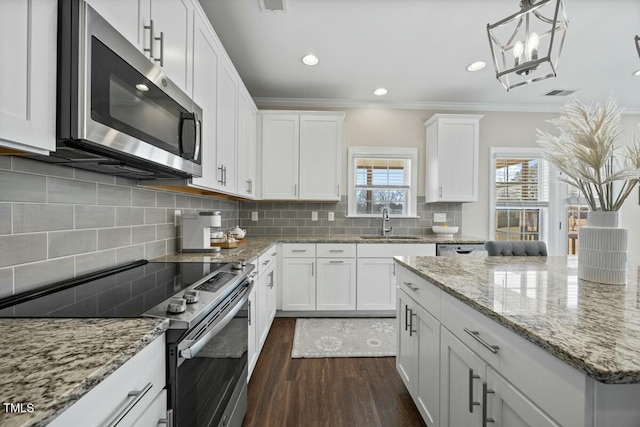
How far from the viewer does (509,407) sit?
2.71ft

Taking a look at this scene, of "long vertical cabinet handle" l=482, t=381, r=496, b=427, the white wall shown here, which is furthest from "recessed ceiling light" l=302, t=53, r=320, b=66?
"long vertical cabinet handle" l=482, t=381, r=496, b=427

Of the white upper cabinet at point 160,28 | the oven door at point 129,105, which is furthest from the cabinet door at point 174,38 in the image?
the oven door at point 129,105

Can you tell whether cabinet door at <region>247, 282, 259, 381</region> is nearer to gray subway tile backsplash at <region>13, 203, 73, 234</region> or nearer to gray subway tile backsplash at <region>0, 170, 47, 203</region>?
gray subway tile backsplash at <region>13, 203, 73, 234</region>

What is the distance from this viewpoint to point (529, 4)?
1165 mm

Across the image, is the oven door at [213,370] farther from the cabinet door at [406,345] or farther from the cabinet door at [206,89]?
the cabinet door at [406,345]

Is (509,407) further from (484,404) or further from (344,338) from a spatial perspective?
(344,338)

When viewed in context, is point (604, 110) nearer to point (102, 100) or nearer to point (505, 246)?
point (505, 246)

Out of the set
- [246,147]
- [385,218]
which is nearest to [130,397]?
[246,147]

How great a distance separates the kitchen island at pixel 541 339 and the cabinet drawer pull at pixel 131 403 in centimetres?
96

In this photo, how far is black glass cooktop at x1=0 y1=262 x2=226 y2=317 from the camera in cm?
84

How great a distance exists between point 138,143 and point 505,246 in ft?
7.95

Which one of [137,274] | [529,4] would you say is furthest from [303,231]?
[529,4]

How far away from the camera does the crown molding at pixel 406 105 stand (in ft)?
12.0

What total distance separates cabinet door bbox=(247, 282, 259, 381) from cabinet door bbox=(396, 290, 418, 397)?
38.7 inches
